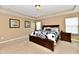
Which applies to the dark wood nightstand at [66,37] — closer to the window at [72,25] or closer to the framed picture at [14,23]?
the window at [72,25]

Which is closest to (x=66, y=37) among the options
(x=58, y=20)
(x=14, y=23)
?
(x=58, y=20)

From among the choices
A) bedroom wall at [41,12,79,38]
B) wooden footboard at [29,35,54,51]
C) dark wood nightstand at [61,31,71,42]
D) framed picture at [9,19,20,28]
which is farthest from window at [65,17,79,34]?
framed picture at [9,19,20,28]

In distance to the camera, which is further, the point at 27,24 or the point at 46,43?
the point at 27,24

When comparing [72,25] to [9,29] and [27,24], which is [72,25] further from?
[9,29]

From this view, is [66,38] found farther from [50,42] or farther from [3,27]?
[3,27]

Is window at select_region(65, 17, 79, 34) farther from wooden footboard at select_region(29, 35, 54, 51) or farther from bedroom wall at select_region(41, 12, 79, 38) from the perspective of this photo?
wooden footboard at select_region(29, 35, 54, 51)

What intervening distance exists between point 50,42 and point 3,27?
3.25 metres

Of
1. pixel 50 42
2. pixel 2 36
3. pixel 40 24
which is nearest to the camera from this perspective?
pixel 50 42

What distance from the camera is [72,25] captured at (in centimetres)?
575

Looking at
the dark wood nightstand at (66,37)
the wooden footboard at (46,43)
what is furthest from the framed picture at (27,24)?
the dark wood nightstand at (66,37)

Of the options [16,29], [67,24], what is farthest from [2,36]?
[67,24]

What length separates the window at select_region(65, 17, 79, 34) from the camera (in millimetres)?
5523

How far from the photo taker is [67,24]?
5.95m

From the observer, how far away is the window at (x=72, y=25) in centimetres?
552
